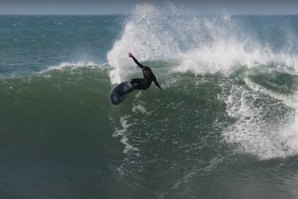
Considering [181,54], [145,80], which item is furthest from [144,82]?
[181,54]

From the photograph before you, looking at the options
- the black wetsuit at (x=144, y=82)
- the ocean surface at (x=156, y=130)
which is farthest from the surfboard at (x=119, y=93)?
the ocean surface at (x=156, y=130)

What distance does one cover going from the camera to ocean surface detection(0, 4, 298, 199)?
11.9 meters

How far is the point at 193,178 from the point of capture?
12.4 metres

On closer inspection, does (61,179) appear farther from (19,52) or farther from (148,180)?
(19,52)

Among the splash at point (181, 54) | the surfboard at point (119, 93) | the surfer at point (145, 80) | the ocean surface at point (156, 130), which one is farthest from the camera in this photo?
the splash at point (181, 54)

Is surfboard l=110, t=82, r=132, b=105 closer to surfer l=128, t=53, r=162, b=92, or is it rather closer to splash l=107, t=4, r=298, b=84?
surfer l=128, t=53, r=162, b=92

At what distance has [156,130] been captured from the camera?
15.9 m

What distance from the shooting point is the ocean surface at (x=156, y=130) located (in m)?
11.9

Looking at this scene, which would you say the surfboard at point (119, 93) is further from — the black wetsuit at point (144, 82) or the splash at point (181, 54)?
the splash at point (181, 54)

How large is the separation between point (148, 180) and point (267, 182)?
299 centimetres

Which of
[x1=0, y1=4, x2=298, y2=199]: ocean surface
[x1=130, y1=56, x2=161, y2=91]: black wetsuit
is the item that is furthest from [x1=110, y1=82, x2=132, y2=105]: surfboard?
[x1=0, y1=4, x2=298, y2=199]: ocean surface

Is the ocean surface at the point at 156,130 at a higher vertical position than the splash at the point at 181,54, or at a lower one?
lower

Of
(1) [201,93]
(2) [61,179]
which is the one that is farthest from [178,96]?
(2) [61,179]

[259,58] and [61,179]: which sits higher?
[259,58]
